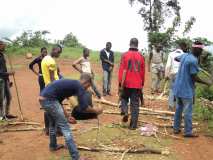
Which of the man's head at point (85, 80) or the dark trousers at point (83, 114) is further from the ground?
the man's head at point (85, 80)

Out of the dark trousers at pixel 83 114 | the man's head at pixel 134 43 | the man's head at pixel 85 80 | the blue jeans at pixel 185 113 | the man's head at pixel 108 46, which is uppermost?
the man's head at pixel 134 43

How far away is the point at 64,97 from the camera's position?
25.5ft

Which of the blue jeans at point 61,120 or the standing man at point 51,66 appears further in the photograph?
the standing man at point 51,66

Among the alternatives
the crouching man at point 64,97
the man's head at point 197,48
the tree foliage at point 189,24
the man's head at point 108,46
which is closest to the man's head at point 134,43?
the man's head at point 197,48

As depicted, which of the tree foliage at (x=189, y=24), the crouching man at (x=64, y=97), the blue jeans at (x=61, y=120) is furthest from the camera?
the tree foliage at (x=189, y=24)

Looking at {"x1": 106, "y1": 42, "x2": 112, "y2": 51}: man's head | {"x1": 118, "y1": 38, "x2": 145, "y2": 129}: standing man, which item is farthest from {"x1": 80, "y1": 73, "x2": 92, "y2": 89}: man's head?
{"x1": 106, "y1": 42, "x2": 112, "y2": 51}: man's head

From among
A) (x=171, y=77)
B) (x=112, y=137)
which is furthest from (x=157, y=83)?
(x=112, y=137)

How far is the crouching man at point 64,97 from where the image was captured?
720 cm

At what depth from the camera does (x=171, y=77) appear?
41.3 ft

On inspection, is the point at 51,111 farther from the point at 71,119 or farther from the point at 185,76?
the point at 185,76

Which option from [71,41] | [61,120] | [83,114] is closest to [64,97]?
[61,120]

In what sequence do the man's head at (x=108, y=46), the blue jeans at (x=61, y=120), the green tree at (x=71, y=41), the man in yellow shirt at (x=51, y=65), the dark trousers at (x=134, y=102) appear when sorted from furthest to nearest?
the green tree at (x=71, y=41) < the man's head at (x=108, y=46) < the dark trousers at (x=134, y=102) < the man in yellow shirt at (x=51, y=65) < the blue jeans at (x=61, y=120)

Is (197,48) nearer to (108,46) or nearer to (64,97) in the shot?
(64,97)

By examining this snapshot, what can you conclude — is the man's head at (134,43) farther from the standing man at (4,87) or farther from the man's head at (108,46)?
the man's head at (108,46)
